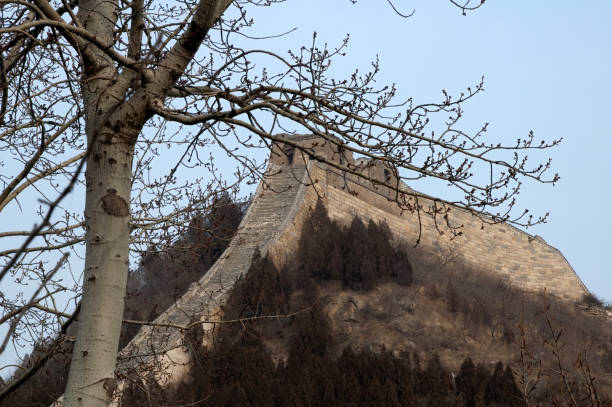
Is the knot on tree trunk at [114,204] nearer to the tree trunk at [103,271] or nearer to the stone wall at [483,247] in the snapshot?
the tree trunk at [103,271]

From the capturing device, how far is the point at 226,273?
1802cm

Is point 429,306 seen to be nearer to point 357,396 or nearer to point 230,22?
point 357,396

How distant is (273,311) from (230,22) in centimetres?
1219

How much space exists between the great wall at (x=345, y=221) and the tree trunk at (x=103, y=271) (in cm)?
977

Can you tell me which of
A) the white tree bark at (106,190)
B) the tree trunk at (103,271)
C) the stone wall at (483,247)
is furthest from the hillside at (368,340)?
the tree trunk at (103,271)

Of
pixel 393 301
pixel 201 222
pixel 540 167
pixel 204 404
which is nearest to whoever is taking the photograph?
pixel 540 167

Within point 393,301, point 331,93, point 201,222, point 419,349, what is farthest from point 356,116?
point 393,301

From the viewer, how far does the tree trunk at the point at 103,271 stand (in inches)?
122

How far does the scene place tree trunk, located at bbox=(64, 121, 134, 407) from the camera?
311 cm

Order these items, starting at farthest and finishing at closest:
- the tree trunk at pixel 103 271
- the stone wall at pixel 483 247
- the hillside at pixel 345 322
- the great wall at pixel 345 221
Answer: the stone wall at pixel 483 247 → the great wall at pixel 345 221 → the hillside at pixel 345 322 → the tree trunk at pixel 103 271

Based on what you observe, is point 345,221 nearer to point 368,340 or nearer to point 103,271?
point 368,340

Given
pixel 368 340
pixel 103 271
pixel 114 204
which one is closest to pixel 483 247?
pixel 368 340

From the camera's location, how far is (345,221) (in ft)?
73.9

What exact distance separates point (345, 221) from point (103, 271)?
1938 centimetres
